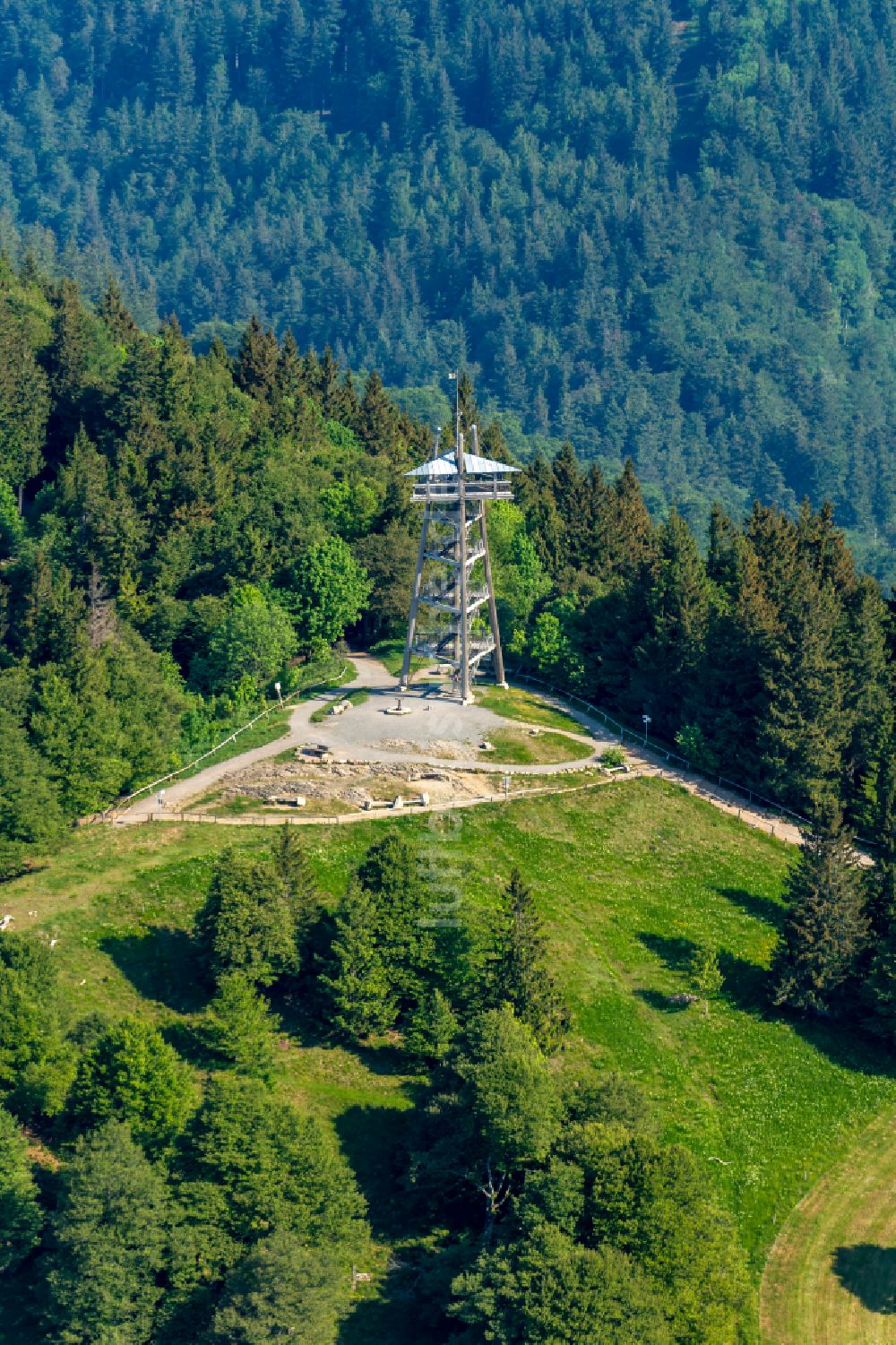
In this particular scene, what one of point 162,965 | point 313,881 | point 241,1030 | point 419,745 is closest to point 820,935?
point 313,881

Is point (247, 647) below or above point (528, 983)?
above

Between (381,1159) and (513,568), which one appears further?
(513,568)

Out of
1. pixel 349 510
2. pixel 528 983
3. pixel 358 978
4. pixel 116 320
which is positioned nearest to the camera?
pixel 528 983

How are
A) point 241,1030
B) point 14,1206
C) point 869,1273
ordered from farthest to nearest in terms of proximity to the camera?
point 241,1030
point 869,1273
point 14,1206

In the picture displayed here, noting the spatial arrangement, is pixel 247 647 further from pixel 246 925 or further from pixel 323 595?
pixel 246 925

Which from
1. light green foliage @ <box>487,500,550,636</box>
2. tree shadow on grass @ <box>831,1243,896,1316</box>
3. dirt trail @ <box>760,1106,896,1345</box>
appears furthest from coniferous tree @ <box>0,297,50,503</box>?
tree shadow on grass @ <box>831,1243,896,1316</box>

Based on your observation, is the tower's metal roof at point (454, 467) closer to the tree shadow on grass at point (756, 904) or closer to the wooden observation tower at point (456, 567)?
the wooden observation tower at point (456, 567)

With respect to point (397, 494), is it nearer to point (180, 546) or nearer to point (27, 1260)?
point (180, 546)

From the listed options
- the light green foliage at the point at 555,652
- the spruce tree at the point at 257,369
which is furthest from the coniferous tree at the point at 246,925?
the spruce tree at the point at 257,369
